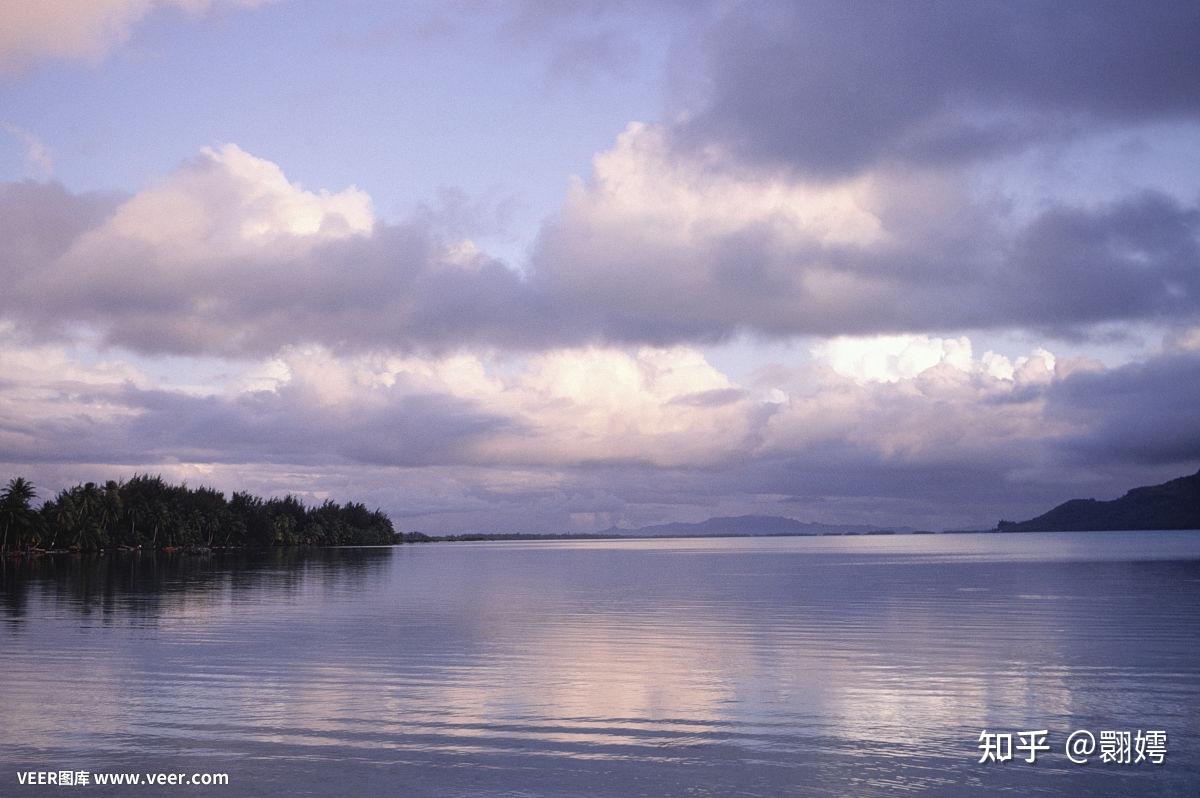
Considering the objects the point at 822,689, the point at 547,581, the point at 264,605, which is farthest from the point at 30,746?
the point at 547,581

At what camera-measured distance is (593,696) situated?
23438 mm

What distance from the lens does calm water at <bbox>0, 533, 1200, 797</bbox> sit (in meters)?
16.4

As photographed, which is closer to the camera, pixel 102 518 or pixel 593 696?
pixel 593 696

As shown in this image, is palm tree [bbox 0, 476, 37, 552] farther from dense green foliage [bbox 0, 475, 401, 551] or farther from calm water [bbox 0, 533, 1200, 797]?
calm water [bbox 0, 533, 1200, 797]

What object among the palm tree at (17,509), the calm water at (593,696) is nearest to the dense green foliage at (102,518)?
the palm tree at (17,509)

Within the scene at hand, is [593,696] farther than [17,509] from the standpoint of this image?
No

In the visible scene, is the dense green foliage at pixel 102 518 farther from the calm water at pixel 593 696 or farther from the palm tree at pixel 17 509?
the calm water at pixel 593 696

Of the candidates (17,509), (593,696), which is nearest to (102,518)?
(17,509)

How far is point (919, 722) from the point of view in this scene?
67.1 ft

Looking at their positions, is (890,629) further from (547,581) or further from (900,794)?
(547,581)

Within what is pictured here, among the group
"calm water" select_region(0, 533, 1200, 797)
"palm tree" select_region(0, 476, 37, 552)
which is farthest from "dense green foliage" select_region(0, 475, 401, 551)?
"calm water" select_region(0, 533, 1200, 797)

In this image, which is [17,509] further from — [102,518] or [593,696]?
[593,696]

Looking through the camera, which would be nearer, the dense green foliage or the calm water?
the calm water

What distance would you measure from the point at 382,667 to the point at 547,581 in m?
51.6
